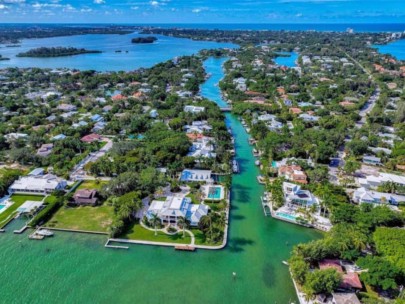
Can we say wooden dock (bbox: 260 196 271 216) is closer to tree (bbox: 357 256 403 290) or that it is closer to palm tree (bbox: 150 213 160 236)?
tree (bbox: 357 256 403 290)

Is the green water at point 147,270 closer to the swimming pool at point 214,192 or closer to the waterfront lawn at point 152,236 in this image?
the waterfront lawn at point 152,236

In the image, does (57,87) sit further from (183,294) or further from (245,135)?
(183,294)

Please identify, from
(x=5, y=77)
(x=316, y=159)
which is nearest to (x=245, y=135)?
(x=316, y=159)

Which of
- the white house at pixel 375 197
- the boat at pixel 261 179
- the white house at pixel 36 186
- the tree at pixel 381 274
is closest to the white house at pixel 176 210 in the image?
the boat at pixel 261 179

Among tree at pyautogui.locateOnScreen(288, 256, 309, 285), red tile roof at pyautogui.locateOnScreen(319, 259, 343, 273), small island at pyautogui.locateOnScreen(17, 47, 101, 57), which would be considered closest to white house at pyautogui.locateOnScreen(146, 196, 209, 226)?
tree at pyautogui.locateOnScreen(288, 256, 309, 285)

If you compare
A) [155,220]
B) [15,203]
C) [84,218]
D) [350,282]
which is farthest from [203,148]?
[350,282]

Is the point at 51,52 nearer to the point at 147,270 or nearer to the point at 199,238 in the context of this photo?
the point at 199,238

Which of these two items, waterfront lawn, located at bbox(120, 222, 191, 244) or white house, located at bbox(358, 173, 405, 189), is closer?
waterfront lawn, located at bbox(120, 222, 191, 244)
